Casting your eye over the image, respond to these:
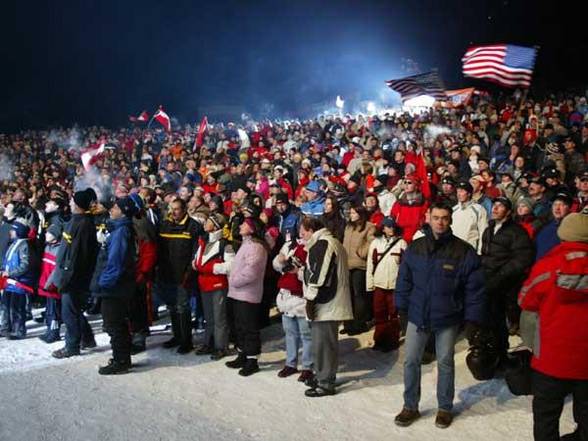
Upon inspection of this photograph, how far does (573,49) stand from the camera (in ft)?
86.2

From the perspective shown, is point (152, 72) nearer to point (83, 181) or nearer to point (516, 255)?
point (83, 181)

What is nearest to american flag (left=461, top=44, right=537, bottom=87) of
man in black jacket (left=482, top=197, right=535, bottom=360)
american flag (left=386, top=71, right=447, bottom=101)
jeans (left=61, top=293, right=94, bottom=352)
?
american flag (left=386, top=71, right=447, bottom=101)

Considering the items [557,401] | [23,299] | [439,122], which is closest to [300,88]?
[439,122]

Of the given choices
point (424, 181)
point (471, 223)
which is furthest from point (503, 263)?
point (424, 181)

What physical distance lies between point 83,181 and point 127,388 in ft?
37.5

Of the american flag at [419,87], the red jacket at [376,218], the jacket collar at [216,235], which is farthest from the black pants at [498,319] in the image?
the american flag at [419,87]

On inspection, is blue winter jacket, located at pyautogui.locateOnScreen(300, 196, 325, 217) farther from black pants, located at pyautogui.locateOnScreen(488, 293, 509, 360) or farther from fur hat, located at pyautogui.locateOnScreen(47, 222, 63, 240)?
fur hat, located at pyautogui.locateOnScreen(47, 222, 63, 240)

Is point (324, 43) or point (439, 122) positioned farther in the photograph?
point (324, 43)

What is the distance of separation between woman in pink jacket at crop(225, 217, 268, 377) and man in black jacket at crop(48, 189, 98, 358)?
6.76ft

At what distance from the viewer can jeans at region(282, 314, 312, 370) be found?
6465 millimetres

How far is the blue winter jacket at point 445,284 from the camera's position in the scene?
4.93 metres

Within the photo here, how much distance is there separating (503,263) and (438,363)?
5.65 ft

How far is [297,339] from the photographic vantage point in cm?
672

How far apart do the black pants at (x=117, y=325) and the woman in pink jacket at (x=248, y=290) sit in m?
1.33
